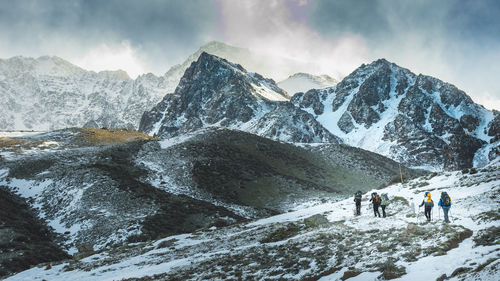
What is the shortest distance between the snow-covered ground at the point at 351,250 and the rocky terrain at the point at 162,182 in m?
11.8

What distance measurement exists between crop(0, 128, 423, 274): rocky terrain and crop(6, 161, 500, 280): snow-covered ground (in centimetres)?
1176

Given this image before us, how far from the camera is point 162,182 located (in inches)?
2707

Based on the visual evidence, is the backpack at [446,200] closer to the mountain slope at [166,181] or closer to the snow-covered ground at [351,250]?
the snow-covered ground at [351,250]

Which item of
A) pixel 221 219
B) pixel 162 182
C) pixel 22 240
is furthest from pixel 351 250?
pixel 162 182

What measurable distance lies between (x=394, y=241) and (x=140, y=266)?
17.9 meters

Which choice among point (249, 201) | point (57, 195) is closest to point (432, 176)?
point (249, 201)

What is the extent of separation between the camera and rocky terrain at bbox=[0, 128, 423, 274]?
44.6m

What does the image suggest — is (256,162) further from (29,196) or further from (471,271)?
(471,271)

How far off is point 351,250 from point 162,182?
5643cm

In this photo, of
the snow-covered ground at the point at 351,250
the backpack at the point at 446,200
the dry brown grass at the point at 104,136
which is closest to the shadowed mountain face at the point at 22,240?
the snow-covered ground at the point at 351,250

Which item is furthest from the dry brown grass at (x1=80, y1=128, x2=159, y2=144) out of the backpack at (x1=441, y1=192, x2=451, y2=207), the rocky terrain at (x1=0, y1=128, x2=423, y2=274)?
the backpack at (x1=441, y1=192, x2=451, y2=207)

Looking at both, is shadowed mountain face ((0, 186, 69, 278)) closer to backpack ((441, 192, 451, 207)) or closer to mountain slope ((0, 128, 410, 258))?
mountain slope ((0, 128, 410, 258))

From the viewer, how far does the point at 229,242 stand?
2925cm

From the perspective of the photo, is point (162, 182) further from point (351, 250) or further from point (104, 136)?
point (104, 136)
